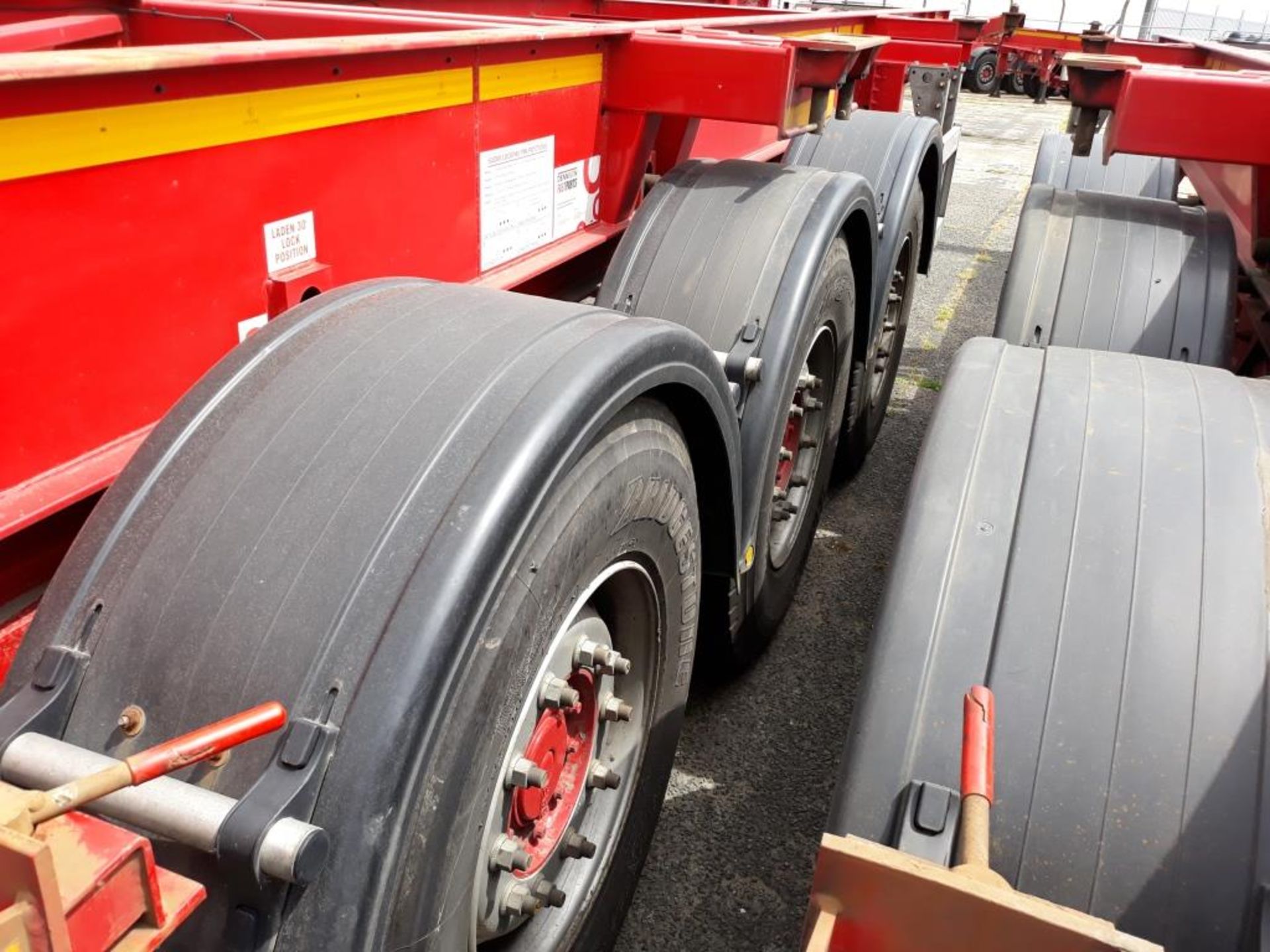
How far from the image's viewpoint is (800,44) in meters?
2.47

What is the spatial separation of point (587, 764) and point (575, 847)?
12 centimetres

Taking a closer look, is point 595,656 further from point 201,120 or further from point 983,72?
point 983,72

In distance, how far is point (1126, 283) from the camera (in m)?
2.63

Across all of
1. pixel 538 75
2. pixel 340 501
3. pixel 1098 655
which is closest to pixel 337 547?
pixel 340 501

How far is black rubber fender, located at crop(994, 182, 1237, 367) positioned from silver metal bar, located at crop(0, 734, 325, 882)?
7.23 feet

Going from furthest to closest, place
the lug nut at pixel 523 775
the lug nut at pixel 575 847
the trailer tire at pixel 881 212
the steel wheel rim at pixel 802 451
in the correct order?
the trailer tire at pixel 881 212 < the steel wheel rim at pixel 802 451 < the lug nut at pixel 575 847 < the lug nut at pixel 523 775

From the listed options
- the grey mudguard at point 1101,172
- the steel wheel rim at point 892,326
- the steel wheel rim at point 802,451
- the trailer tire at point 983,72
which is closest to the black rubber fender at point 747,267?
the steel wheel rim at point 802,451

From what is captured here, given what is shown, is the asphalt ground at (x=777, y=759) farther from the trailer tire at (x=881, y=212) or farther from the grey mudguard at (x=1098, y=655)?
the grey mudguard at (x=1098, y=655)

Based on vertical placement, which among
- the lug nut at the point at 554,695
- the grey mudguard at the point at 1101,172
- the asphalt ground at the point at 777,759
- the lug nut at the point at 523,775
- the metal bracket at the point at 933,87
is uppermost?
the metal bracket at the point at 933,87

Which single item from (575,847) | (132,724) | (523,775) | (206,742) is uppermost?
(206,742)

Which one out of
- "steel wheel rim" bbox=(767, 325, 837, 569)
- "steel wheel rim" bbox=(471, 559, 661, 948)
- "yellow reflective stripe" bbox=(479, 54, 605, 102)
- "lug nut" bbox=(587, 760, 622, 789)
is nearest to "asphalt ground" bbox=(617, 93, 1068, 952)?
"steel wheel rim" bbox=(767, 325, 837, 569)

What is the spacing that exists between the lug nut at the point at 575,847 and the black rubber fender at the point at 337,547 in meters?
0.63

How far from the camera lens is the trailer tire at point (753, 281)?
84.4 inches

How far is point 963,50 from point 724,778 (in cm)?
399
